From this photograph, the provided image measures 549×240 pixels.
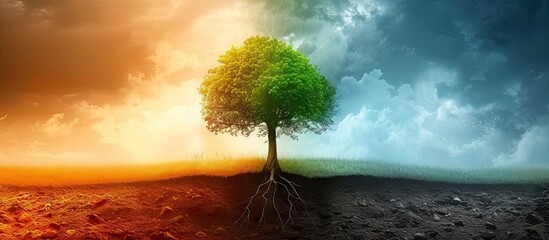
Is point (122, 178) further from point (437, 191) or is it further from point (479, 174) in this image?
point (479, 174)

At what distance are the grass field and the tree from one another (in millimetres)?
2287

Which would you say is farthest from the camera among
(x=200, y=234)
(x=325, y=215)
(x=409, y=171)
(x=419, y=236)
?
(x=409, y=171)

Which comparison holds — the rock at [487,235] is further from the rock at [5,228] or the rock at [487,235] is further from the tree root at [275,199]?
the rock at [5,228]

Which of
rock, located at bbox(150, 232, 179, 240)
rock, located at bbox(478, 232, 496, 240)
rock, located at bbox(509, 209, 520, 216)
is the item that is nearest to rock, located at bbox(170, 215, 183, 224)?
rock, located at bbox(150, 232, 179, 240)

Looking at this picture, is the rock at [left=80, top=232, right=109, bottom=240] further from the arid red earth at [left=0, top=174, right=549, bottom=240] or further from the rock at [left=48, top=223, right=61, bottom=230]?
the rock at [left=48, top=223, right=61, bottom=230]

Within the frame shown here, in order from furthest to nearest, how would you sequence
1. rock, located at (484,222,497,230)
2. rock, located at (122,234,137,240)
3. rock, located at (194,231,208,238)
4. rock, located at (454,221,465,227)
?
rock, located at (454,221,465,227) → rock, located at (484,222,497,230) → rock, located at (194,231,208,238) → rock, located at (122,234,137,240)

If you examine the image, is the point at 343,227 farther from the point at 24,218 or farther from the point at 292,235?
the point at 24,218

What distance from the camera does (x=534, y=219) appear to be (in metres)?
25.3

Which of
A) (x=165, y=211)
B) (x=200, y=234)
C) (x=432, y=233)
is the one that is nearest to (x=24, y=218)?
(x=165, y=211)

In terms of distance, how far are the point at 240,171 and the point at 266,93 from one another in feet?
16.2

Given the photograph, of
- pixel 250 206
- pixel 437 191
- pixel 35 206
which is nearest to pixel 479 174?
pixel 437 191

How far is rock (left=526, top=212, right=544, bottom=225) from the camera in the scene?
25.2 m

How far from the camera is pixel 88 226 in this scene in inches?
899

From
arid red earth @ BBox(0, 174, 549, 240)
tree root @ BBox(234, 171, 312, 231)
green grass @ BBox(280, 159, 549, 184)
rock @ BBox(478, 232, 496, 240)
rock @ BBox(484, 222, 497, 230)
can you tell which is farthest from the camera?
green grass @ BBox(280, 159, 549, 184)
